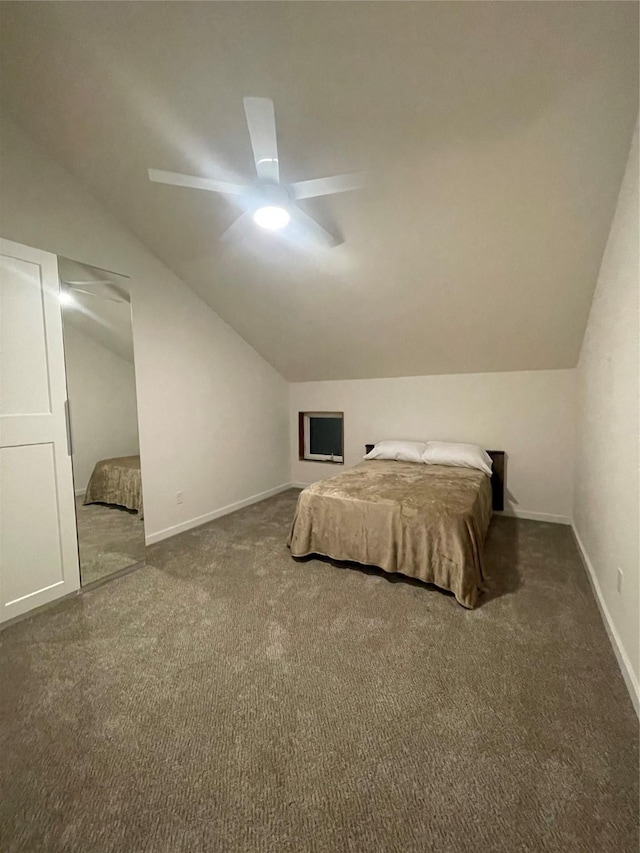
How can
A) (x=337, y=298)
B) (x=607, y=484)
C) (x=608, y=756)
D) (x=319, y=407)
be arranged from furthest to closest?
1. (x=319, y=407)
2. (x=337, y=298)
3. (x=607, y=484)
4. (x=608, y=756)

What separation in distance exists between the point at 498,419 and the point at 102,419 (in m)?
3.75

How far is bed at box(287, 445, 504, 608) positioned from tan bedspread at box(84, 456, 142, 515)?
1370mm

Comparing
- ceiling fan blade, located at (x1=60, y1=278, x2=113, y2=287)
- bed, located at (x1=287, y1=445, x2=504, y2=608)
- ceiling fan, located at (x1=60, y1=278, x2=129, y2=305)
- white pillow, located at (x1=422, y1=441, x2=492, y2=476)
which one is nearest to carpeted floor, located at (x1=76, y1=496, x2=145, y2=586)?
bed, located at (x1=287, y1=445, x2=504, y2=608)

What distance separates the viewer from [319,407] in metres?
4.73

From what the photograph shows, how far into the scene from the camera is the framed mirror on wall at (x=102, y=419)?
2.33 metres

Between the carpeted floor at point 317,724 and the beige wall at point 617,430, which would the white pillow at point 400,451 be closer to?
the beige wall at point 617,430

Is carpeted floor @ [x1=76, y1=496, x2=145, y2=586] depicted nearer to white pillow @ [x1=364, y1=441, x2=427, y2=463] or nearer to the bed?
the bed

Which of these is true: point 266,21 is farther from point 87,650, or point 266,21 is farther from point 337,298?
point 87,650

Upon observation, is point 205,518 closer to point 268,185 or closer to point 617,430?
point 268,185

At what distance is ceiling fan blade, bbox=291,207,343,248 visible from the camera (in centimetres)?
195

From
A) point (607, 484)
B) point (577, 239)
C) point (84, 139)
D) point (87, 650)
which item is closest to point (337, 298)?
point (577, 239)

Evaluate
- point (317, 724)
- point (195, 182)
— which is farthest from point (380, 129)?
point (317, 724)

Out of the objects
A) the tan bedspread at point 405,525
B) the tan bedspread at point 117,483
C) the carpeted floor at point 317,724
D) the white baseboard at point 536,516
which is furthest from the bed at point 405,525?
the tan bedspread at point 117,483

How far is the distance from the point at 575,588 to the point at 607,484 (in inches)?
30.7
